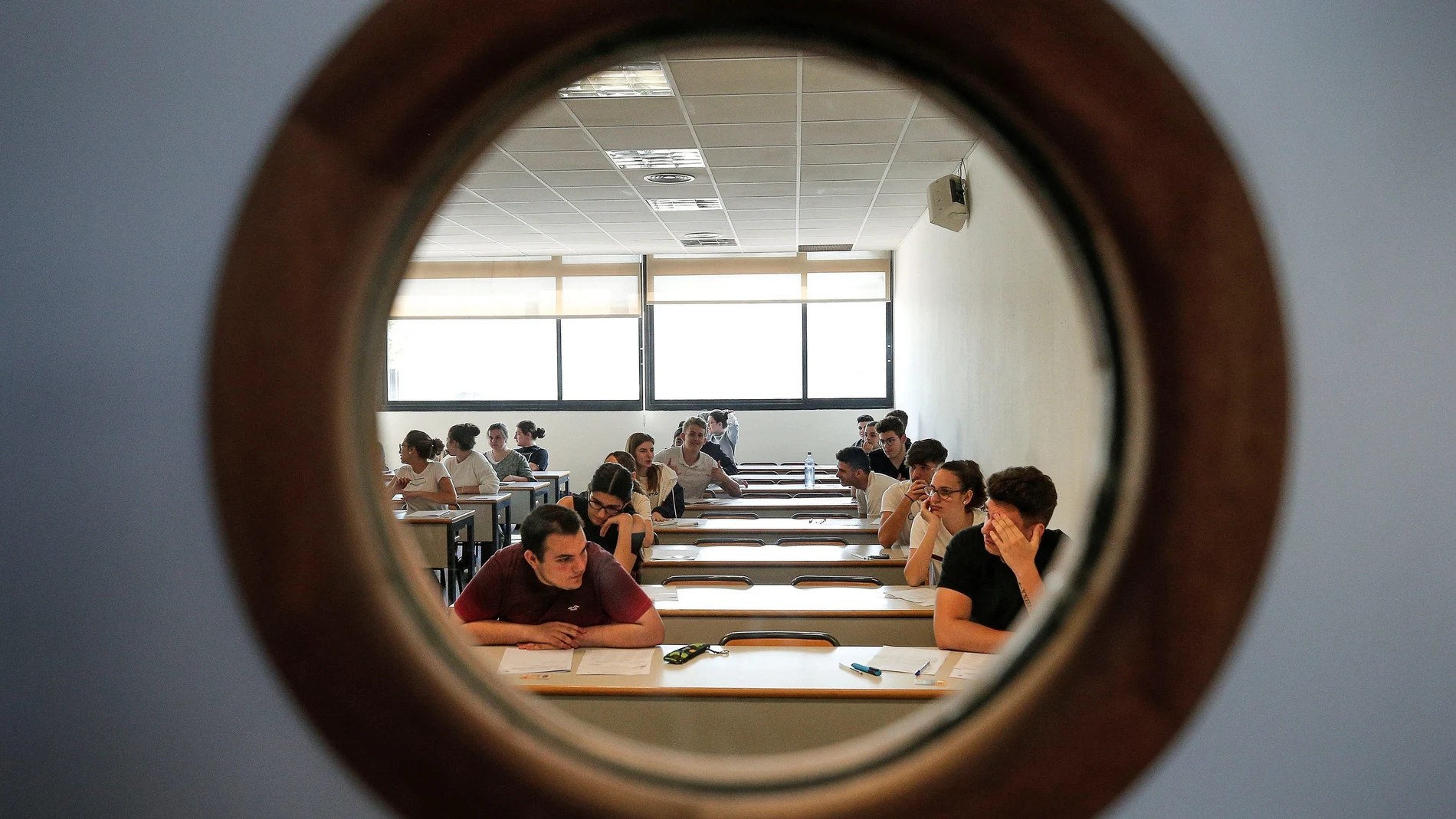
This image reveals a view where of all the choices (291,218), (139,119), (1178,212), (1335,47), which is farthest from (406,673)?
(1335,47)

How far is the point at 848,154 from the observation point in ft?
16.7

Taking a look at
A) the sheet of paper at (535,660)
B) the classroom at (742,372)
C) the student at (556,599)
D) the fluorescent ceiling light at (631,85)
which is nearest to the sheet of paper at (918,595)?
the classroom at (742,372)

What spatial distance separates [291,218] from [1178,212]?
68 centimetres

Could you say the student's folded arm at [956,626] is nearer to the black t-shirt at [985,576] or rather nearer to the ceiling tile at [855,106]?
the black t-shirt at [985,576]

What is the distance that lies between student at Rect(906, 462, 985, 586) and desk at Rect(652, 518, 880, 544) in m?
0.97

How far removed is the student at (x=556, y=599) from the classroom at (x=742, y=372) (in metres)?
0.02

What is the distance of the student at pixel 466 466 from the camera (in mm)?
5883

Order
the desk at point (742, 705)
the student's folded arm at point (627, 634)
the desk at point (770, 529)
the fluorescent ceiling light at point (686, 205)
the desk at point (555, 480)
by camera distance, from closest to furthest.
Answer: the desk at point (742, 705) → the student's folded arm at point (627, 634) → the desk at point (770, 529) → the fluorescent ceiling light at point (686, 205) → the desk at point (555, 480)

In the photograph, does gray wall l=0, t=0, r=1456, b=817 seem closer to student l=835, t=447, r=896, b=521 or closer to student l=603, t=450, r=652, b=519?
student l=603, t=450, r=652, b=519

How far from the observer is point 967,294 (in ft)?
17.6

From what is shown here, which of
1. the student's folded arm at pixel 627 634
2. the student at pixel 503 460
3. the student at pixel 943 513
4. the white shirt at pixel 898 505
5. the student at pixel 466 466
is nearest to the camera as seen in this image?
the student's folded arm at pixel 627 634

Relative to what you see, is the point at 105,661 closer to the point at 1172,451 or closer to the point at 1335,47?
the point at 1172,451

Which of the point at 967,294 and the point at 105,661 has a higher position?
the point at 967,294

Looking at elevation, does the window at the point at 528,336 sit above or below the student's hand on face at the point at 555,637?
above
